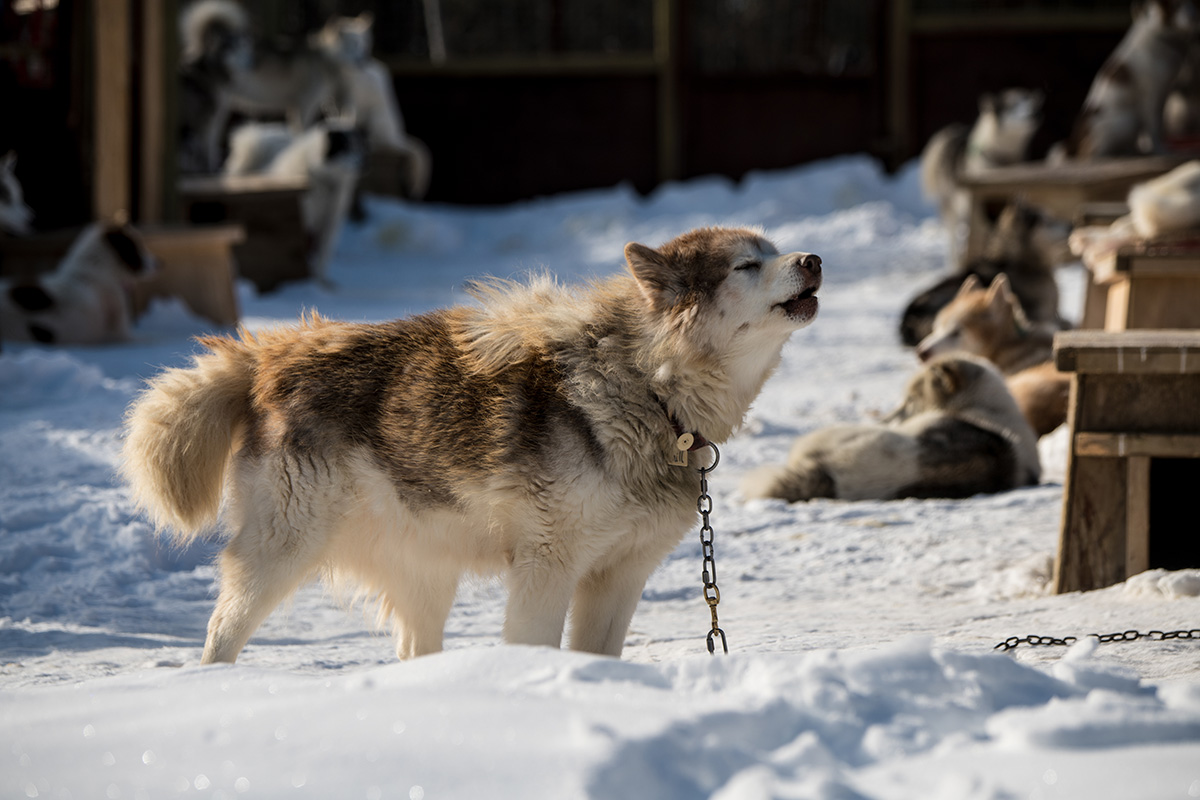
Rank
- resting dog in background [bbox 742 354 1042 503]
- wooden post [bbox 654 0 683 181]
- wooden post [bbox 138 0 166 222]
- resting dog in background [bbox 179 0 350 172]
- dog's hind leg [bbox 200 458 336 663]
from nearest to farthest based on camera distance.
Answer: dog's hind leg [bbox 200 458 336 663], resting dog in background [bbox 742 354 1042 503], wooden post [bbox 138 0 166 222], resting dog in background [bbox 179 0 350 172], wooden post [bbox 654 0 683 181]

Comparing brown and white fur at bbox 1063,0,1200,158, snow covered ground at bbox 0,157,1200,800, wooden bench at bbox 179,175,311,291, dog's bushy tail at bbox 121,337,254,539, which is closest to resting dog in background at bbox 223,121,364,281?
wooden bench at bbox 179,175,311,291

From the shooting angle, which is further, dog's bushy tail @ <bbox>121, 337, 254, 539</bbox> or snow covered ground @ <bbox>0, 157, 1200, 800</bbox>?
dog's bushy tail @ <bbox>121, 337, 254, 539</bbox>

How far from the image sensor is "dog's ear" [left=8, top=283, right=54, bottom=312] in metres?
8.15

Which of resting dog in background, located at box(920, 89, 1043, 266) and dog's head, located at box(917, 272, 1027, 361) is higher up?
resting dog in background, located at box(920, 89, 1043, 266)

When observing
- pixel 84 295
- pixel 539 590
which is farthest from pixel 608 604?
pixel 84 295

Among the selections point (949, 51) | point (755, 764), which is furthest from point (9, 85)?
point (949, 51)

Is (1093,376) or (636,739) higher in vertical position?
(1093,376)

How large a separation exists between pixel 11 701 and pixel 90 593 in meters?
1.59

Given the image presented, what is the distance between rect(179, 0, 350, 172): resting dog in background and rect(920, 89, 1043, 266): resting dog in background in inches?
278

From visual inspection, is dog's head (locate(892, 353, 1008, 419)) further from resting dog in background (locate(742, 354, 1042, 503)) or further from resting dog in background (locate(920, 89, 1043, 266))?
resting dog in background (locate(920, 89, 1043, 266))

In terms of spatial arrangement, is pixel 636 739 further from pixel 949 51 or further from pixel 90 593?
pixel 949 51

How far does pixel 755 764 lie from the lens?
2.07m

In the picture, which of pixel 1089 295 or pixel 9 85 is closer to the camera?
pixel 1089 295

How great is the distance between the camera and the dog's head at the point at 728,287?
3.04 metres
